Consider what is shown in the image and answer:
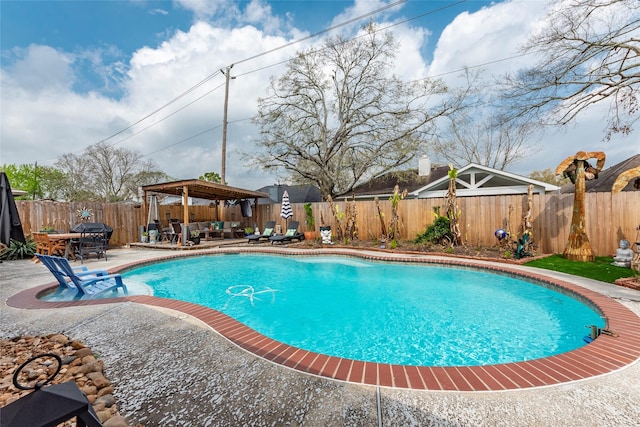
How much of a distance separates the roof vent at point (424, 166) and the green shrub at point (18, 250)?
62.2ft

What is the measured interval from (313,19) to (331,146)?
7.55 m

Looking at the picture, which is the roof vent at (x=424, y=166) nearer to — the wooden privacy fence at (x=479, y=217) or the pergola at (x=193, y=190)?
the wooden privacy fence at (x=479, y=217)

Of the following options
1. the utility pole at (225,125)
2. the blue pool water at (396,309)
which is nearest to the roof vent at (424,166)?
the blue pool water at (396,309)

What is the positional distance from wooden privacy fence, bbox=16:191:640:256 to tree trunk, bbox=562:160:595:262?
0.84 metres

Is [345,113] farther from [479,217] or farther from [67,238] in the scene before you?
[67,238]

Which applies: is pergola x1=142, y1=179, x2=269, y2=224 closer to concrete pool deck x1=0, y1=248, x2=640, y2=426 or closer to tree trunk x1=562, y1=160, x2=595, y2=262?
concrete pool deck x1=0, y1=248, x2=640, y2=426

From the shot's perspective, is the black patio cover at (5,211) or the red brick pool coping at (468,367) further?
the black patio cover at (5,211)

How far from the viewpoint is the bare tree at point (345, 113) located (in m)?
17.2

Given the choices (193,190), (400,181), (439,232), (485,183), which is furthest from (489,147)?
(193,190)

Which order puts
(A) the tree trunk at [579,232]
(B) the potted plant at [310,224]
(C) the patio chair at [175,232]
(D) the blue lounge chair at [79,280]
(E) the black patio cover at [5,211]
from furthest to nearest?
(B) the potted plant at [310,224] < (C) the patio chair at [175,232] < (E) the black patio cover at [5,211] < (A) the tree trunk at [579,232] < (D) the blue lounge chair at [79,280]

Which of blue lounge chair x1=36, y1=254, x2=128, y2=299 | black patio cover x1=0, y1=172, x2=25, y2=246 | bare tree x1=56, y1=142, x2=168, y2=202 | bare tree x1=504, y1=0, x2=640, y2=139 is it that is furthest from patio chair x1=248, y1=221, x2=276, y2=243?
bare tree x1=56, y1=142, x2=168, y2=202

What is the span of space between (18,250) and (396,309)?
12068 mm

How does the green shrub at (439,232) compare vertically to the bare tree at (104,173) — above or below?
below

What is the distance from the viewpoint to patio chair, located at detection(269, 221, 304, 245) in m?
13.3
